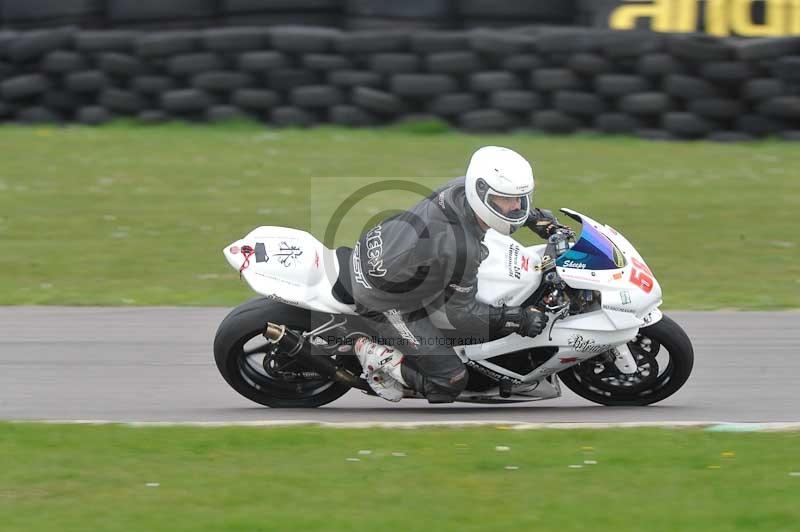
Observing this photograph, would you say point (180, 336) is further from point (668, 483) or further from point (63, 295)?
point (668, 483)

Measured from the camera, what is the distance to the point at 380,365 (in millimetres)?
6391

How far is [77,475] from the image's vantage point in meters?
5.19

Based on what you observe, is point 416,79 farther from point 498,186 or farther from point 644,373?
point 498,186

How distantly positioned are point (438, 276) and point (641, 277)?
1.08 meters

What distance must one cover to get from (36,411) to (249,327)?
128 cm

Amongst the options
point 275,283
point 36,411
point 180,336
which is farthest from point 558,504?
point 180,336

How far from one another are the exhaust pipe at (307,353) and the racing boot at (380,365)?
0.08 meters

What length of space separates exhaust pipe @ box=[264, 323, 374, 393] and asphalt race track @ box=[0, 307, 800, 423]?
0.67 feet

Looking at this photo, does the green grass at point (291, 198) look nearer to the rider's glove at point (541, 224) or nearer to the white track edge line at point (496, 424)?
the rider's glove at point (541, 224)

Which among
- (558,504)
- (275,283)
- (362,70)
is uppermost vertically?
(362,70)

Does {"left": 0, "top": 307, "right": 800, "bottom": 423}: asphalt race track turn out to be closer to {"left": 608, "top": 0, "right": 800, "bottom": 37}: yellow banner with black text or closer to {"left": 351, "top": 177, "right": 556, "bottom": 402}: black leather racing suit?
{"left": 351, "top": 177, "right": 556, "bottom": 402}: black leather racing suit

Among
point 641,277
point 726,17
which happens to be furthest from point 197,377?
point 726,17

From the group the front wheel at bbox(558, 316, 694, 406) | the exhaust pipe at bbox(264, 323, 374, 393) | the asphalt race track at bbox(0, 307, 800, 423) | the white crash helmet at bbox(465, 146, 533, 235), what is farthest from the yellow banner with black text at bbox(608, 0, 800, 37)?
the exhaust pipe at bbox(264, 323, 374, 393)

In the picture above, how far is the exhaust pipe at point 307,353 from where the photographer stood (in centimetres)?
628
